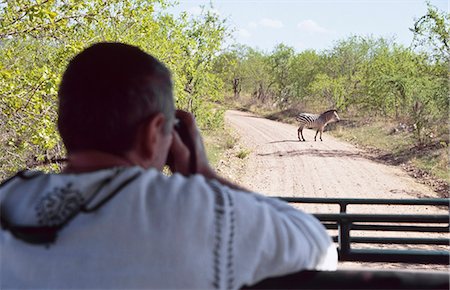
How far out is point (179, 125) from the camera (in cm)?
87

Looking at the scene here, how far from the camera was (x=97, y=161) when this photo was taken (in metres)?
0.71

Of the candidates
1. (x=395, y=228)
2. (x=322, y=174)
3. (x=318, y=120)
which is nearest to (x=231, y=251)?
(x=395, y=228)

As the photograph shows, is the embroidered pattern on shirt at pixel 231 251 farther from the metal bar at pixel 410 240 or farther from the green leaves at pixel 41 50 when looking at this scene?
the green leaves at pixel 41 50

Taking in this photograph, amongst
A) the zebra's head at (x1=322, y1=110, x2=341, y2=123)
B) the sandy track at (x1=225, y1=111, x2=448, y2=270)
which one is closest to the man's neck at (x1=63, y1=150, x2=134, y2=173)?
the sandy track at (x1=225, y1=111, x2=448, y2=270)

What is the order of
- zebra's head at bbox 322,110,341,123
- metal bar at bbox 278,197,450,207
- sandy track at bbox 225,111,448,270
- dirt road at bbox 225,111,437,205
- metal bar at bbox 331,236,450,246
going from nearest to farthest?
metal bar at bbox 278,197,450,207, metal bar at bbox 331,236,450,246, sandy track at bbox 225,111,448,270, dirt road at bbox 225,111,437,205, zebra's head at bbox 322,110,341,123

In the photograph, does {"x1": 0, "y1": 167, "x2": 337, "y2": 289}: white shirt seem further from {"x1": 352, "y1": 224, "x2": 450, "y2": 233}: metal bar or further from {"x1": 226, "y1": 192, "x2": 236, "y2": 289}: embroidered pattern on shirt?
{"x1": 352, "y1": 224, "x2": 450, "y2": 233}: metal bar

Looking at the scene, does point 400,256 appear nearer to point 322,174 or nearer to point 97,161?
point 97,161

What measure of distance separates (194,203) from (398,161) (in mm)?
13299

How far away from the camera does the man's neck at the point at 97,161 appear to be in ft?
2.32

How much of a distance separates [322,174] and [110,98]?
11.5 m

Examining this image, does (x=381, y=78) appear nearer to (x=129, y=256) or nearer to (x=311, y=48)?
(x=311, y=48)

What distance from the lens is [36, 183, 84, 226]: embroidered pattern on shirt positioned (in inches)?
26.1

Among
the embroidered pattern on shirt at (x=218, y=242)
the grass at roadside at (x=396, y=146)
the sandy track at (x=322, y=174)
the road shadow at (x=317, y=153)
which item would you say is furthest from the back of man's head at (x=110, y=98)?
the road shadow at (x=317, y=153)

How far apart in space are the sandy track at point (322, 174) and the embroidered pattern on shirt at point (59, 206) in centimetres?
772
